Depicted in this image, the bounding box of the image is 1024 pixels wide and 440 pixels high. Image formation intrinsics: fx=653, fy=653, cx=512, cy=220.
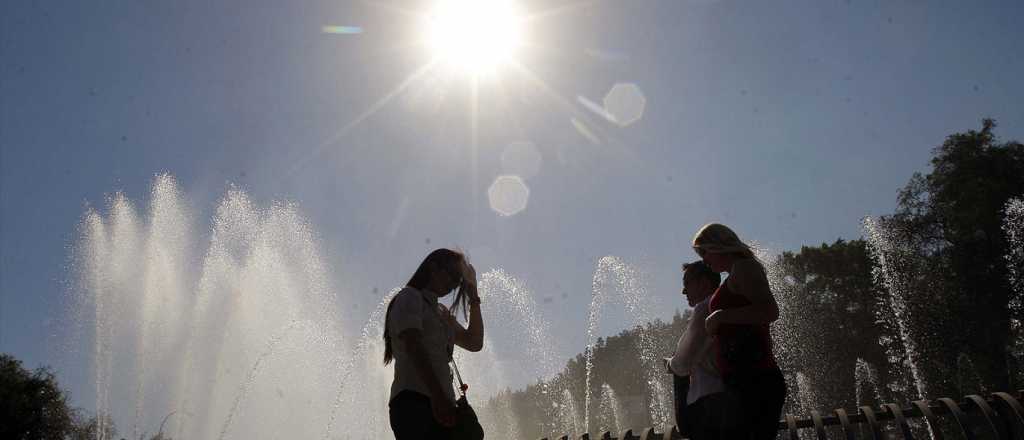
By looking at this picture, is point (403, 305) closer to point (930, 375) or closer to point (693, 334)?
point (693, 334)

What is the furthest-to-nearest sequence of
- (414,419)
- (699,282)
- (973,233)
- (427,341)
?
(973,233)
(699,282)
(427,341)
(414,419)

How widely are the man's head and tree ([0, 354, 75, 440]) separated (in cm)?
3459

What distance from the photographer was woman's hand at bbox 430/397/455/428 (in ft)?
9.58

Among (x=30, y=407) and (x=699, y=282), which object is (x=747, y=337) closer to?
(x=699, y=282)

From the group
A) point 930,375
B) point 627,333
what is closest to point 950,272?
point 930,375

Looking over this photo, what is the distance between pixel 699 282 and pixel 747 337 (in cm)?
66

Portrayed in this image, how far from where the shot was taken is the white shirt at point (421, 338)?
3.05 metres

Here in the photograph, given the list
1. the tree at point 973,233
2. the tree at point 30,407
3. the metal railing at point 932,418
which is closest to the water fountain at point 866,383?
the tree at point 973,233

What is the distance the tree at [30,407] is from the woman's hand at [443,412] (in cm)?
3419

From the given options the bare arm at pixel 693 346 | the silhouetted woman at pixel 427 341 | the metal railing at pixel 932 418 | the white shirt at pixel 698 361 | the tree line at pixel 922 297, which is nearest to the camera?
the metal railing at pixel 932 418

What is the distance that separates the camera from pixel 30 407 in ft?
101

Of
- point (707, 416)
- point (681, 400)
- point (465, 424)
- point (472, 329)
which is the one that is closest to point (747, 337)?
point (707, 416)

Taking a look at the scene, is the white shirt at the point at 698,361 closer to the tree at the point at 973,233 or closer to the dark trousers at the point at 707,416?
the dark trousers at the point at 707,416

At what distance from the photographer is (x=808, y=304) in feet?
116
